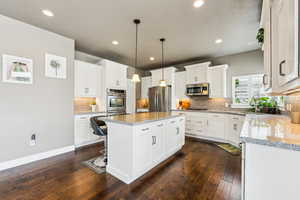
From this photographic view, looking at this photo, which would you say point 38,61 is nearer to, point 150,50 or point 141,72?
point 150,50

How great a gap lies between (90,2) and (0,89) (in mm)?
2231

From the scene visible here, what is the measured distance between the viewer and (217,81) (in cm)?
416

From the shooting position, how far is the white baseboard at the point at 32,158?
2.33 metres

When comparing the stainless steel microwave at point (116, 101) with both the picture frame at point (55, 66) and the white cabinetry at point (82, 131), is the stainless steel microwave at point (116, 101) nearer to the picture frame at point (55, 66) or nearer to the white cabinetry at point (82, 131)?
the white cabinetry at point (82, 131)

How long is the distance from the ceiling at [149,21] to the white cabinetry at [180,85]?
48.7 inches

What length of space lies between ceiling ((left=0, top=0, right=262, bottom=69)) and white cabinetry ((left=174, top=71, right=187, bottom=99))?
48.7 inches

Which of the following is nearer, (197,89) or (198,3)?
(198,3)

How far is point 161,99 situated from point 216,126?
81.1 inches

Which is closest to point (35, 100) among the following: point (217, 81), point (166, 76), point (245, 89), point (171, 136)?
point (171, 136)

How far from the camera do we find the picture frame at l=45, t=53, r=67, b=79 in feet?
9.36

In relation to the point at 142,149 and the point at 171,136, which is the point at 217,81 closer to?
the point at 171,136

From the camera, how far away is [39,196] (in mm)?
1671

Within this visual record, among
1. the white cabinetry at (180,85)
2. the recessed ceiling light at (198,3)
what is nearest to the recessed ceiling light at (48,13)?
the recessed ceiling light at (198,3)

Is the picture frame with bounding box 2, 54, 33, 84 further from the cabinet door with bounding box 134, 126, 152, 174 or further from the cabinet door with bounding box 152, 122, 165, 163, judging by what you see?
the cabinet door with bounding box 152, 122, 165, 163
